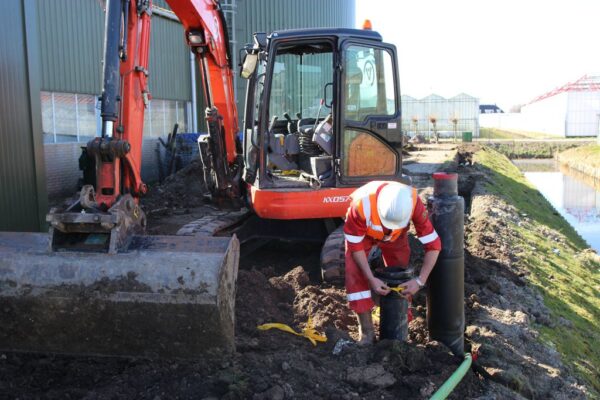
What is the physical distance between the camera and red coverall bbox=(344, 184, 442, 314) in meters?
4.34

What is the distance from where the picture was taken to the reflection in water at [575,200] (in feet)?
55.9

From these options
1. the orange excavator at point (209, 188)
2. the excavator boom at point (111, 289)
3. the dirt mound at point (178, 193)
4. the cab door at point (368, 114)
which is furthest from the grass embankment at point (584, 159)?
the excavator boom at point (111, 289)

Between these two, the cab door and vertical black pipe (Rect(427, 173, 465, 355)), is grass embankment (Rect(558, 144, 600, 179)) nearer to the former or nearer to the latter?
the cab door

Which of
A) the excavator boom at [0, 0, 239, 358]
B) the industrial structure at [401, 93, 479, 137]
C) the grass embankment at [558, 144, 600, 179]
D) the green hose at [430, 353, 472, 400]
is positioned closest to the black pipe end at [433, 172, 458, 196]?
the green hose at [430, 353, 472, 400]

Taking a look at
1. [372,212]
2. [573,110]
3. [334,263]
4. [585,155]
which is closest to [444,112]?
[573,110]

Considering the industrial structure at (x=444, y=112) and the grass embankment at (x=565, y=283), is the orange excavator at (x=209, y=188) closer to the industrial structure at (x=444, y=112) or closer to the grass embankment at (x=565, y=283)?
the grass embankment at (x=565, y=283)

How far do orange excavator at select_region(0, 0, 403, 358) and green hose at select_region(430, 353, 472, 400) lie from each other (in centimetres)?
137

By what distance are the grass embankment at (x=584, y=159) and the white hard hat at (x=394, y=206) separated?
1034 inches

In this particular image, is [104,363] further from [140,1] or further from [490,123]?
[490,123]

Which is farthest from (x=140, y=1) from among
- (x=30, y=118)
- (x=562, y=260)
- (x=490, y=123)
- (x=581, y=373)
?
(x=490, y=123)

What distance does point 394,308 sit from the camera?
14.3 feet

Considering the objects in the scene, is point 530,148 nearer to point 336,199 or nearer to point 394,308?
point 336,199

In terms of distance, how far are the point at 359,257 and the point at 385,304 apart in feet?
1.34

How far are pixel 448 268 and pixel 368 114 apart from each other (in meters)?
2.43
